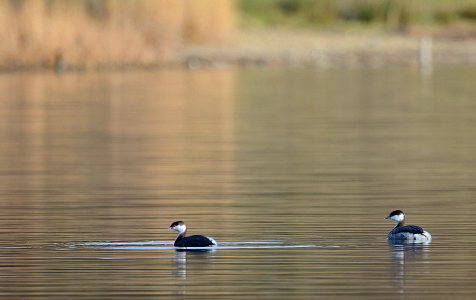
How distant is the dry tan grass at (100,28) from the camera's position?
4097 centimetres

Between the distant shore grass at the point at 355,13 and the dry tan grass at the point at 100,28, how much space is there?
9671mm

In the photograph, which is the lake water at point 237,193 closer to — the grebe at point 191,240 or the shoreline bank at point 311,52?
the grebe at point 191,240

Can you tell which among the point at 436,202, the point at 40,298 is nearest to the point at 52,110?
the point at 436,202

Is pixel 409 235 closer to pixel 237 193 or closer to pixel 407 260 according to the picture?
pixel 407 260

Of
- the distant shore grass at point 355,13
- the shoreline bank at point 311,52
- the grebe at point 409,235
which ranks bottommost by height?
the shoreline bank at point 311,52

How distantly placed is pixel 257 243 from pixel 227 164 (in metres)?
7.11

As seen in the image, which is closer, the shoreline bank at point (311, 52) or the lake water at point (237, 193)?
the lake water at point (237, 193)

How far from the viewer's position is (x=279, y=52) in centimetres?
5053

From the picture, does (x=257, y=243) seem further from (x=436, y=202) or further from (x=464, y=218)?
(x=436, y=202)

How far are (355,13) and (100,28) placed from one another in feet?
62.6

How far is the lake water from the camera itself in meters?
10.6

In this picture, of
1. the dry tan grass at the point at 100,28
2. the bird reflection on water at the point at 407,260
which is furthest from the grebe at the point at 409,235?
the dry tan grass at the point at 100,28

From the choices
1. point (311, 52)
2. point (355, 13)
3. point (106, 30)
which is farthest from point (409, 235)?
point (355, 13)

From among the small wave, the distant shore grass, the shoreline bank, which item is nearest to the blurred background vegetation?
the shoreline bank
